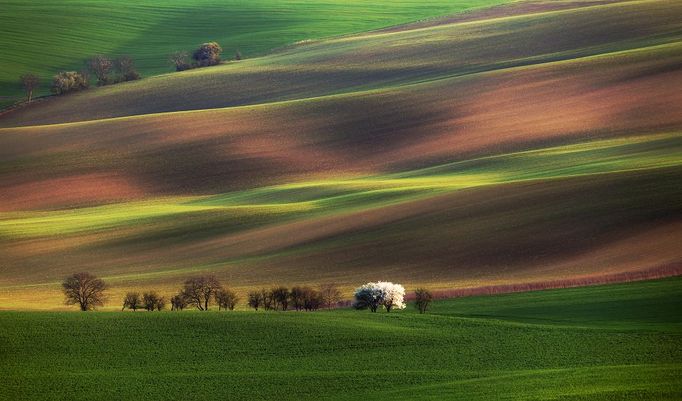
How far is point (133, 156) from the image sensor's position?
69.8m

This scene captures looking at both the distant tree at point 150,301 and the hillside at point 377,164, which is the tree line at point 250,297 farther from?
the hillside at point 377,164

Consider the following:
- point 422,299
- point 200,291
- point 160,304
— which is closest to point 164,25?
point 200,291

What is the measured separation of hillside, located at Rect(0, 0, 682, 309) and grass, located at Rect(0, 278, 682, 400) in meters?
5.54

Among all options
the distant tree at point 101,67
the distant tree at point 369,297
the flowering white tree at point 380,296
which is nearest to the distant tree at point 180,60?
the distant tree at point 101,67

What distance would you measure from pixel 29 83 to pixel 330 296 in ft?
186

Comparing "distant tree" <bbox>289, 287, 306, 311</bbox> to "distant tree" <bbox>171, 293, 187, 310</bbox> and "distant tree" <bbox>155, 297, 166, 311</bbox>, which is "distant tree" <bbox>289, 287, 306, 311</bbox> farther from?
"distant tree" <bbox>155, 297, 166, 311</bbox>

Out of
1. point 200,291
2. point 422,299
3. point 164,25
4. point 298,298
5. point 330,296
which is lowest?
point 422,299

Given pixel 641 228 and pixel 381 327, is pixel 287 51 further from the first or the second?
pixel 381 327

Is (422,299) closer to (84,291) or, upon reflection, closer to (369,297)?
(369,297)

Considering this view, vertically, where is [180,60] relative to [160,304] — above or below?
above

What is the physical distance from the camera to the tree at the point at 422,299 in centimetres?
3969

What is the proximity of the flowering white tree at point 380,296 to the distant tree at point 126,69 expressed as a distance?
59.8 meters

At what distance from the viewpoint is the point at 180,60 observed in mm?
100688

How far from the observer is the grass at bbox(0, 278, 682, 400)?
28828mm
